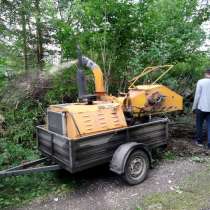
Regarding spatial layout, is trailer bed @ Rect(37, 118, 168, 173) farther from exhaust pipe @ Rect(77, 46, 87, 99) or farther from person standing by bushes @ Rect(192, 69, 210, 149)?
person standing by bushes @ Rect(192, 69, 210, 149)

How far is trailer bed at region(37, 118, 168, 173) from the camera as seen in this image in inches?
135

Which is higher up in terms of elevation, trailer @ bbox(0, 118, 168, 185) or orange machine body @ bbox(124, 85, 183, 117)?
orange machine body @ bbox(124, 85, 183, 117)

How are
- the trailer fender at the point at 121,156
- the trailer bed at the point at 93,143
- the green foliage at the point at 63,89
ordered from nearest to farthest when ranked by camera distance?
the trailer bed at the point at 93,143 → the trailer fender at the point at 121,156 → the green foliage at the point at 63,89

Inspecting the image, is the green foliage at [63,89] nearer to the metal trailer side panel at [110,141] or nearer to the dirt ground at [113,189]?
the dirt ground at [113,189]

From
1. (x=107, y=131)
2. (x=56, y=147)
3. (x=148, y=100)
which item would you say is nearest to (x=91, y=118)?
(x=107, y=131)

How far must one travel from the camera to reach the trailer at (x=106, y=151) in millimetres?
3473

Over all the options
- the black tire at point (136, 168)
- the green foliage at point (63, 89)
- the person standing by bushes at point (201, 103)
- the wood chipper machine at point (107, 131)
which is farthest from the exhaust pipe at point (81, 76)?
the person standing by bushes at point (201, 103)

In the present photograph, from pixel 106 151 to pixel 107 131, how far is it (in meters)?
0.27

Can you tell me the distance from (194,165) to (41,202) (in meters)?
2.48

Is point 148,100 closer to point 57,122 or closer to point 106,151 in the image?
point 106,151

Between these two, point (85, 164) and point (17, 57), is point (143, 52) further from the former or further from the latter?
point (17, 57)

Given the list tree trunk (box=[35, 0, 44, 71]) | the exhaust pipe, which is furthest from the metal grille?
tree trunk (box=[35, 0, 44, 71])

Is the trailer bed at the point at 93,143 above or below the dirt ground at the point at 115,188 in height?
above

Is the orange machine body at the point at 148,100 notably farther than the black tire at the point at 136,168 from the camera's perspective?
Yes
